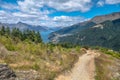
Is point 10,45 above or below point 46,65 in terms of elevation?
above

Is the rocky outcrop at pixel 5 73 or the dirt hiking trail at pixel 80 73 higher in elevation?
the rocky outcrop at pixel 5 73

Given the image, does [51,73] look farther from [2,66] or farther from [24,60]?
[2,66]

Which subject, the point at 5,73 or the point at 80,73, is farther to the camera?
the point at 80,73

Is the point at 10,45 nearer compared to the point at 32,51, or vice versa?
the point at 10,45

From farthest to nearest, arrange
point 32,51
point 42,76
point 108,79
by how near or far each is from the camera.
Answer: point 108,79 < point 32,51 < point 42,76

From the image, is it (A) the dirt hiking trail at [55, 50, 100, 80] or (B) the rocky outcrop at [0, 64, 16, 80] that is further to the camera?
(A) the dirt hiking trail at [55, 50, 100, 80]

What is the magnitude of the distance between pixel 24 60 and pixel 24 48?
4.87 meters

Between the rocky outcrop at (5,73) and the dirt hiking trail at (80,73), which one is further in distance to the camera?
the dirt hiking trail at (80,73)

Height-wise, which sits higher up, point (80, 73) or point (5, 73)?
point (5, 73)

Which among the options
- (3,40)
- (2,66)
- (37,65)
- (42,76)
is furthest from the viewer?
(3,40)

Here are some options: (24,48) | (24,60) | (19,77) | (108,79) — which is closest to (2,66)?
(19,77)

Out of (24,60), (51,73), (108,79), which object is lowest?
(108,79)

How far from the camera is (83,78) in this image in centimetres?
2830

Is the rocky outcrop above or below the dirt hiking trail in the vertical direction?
above
